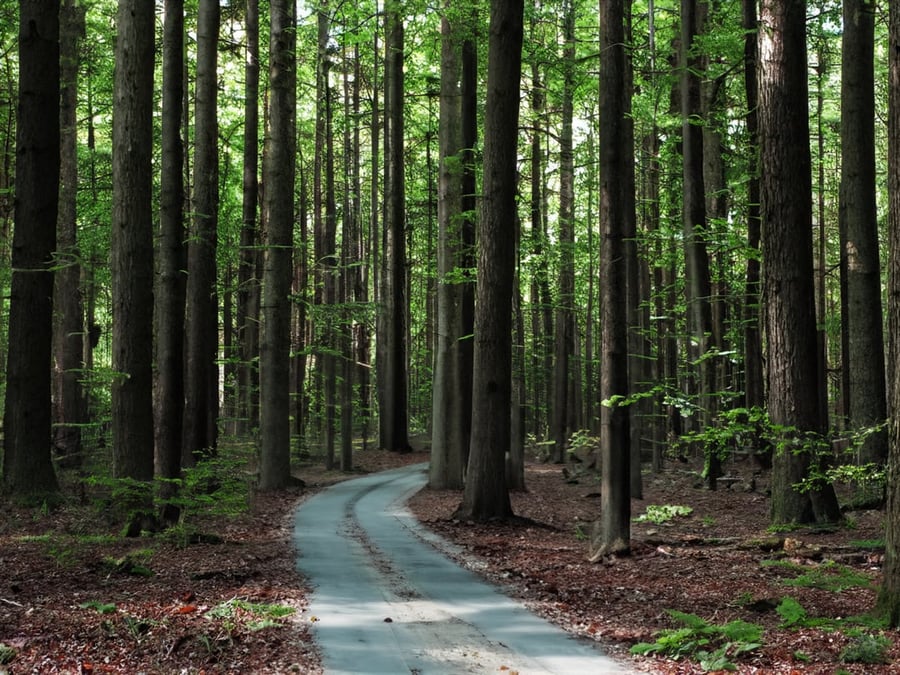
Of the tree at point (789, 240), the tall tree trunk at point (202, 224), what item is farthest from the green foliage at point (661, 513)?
the tall tree trunk at point (202, 224)

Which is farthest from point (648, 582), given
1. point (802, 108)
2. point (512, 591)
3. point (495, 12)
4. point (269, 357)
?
point (269, 357)

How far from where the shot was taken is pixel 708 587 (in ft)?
27.8

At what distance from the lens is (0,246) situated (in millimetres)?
24906

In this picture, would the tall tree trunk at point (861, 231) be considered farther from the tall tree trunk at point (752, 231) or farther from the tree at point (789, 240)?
the tree at point (789, 240)

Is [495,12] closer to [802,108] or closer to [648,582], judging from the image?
[802,108]

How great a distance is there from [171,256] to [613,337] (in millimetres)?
6973

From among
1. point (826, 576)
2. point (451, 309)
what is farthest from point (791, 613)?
point (451, 309)

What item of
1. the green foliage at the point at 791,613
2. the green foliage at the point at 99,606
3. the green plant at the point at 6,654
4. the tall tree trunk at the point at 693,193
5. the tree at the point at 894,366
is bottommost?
the green foliage at the point at 791,613

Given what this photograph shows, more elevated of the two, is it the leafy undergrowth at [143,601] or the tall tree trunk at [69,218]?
the tall tree trunk at [69,218]

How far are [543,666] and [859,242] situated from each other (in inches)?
462

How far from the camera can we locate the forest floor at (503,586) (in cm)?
584

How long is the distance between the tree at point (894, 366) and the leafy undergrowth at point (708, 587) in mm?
321

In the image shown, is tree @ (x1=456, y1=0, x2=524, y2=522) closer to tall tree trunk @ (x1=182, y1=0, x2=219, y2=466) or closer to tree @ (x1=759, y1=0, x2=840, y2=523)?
tree @ (x1=759, y1=0, x2=840, y2=523)

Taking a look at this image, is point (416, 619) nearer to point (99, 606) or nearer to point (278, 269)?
point (99, 606)
